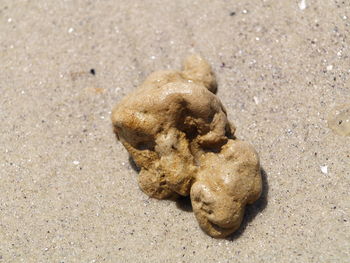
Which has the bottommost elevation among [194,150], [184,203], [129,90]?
[184,203]

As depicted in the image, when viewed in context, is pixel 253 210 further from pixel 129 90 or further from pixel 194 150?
pixel 129 90

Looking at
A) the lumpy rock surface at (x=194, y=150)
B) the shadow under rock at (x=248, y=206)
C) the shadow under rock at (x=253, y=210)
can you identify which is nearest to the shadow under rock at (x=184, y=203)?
the shadow under rock at (x=248, y=206)

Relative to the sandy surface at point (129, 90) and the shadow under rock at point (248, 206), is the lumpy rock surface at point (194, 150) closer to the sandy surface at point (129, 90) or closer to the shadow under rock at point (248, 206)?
the shadow under rock at point (248, 206)

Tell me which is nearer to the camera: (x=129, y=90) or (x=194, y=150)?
(x=194, y=150)

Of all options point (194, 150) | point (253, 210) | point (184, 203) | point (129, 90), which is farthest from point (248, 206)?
point (129, 90)

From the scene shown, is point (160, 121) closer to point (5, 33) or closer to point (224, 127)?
point (224, 127)

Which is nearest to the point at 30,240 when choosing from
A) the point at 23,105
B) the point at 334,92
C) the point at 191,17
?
the point at 23,105
